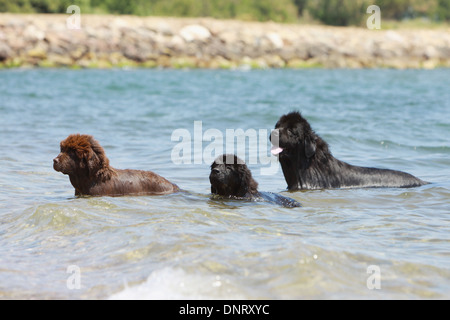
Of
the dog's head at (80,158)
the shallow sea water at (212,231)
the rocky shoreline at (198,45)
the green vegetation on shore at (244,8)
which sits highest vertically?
the green vegetation on shore at (244,8)

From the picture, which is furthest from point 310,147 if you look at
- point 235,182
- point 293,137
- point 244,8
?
point 244,8

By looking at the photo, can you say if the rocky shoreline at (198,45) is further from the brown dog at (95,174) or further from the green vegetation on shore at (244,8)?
Result: the brown dog at (95,174)

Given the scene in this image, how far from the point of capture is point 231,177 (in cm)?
766

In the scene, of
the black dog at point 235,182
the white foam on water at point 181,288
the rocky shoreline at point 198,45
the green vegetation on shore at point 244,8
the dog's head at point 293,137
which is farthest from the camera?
the green vegetation on shore at point 244,8

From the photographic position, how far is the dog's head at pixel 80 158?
289 inches

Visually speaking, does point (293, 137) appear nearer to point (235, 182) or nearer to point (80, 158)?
point (235, 182)

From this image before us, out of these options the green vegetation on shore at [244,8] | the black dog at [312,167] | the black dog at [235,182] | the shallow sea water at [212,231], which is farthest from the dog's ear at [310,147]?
the green vegetation on shore at [244,8]

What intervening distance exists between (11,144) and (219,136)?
4360 millimetres

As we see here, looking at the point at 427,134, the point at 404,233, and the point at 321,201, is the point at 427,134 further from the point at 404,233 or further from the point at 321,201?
the point at 404,233

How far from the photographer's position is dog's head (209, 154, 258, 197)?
25.0ft

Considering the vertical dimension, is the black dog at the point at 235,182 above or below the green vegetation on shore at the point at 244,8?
below

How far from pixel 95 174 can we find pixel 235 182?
5.25 feet

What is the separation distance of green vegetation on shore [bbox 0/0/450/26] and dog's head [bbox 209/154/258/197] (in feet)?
150

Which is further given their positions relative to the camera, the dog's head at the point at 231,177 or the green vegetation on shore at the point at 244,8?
the green vegetation on shore at the point at 244,8
